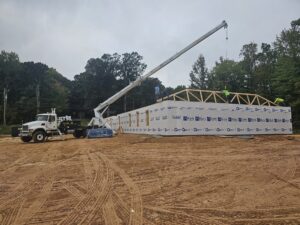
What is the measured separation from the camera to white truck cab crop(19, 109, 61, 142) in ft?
76.5

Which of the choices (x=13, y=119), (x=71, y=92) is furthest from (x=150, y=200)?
(x=71, y=92)

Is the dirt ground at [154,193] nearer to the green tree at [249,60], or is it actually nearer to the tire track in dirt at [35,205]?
the tire track in dirt at [35,205]

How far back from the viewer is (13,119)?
2261 inches

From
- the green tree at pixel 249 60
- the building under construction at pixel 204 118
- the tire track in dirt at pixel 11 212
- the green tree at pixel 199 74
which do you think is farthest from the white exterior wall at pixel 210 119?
the green tree at pixel 199 74

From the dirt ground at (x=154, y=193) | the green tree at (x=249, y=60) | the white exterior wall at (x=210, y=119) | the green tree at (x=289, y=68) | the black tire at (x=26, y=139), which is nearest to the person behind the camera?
the dirt ground at (x=154, y=193)

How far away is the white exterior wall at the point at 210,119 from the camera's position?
21375 millimetres

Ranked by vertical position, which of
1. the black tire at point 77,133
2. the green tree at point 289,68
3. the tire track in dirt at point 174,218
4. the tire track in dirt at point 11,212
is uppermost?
the green tree at point 289,68

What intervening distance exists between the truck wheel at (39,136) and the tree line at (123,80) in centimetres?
2121

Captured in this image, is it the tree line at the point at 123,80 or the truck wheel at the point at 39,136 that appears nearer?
the truck wheel at the point at 39,136

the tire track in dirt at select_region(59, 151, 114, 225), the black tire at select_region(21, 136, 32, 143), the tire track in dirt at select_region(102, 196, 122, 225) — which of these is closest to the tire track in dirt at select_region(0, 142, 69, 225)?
the tire track in dirt at select_region(59, 151, 114, 225)

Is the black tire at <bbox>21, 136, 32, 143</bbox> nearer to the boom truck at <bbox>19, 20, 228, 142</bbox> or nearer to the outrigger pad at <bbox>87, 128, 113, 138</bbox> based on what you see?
the boom truck at <bbox>19, 20, 228, 142</bbox>

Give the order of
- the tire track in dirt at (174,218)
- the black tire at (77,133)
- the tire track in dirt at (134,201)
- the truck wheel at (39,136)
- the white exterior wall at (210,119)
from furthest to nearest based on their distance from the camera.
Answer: the black tire at (77,133) → the truck wheel at (39,136) → the white exterior wall at (210,119) → the tire track in dirt at (134,201) → the tire track in dirt at (174,218)

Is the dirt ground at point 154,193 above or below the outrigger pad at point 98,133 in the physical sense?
below

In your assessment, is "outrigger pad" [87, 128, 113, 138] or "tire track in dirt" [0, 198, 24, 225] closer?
"tire track in dirt" [0, 198, 24, 225]
